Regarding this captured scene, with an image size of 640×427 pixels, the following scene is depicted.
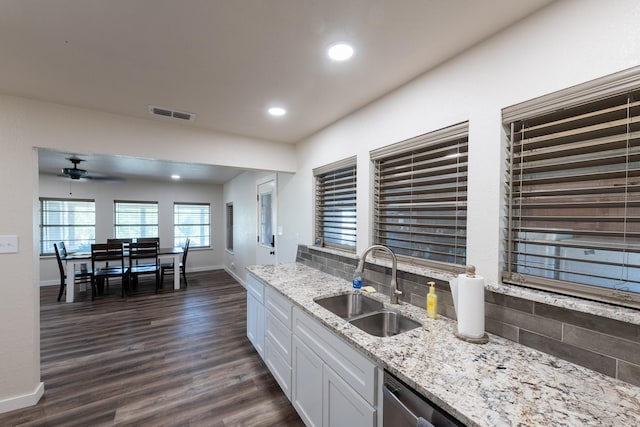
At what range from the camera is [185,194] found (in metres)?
6.97

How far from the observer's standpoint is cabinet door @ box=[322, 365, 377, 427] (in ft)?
4.04

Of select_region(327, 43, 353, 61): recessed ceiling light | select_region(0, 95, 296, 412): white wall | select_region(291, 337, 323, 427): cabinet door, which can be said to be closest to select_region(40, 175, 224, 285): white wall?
select_region(0, 95, 296, 412): white wall

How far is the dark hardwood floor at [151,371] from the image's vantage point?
6.41ft

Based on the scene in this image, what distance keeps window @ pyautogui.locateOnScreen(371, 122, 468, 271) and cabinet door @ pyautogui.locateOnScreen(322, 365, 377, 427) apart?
3.03ft

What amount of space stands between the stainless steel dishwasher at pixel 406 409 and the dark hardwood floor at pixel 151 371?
3.78 ft

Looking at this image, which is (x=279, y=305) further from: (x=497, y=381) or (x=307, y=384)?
(x=497, y=381)

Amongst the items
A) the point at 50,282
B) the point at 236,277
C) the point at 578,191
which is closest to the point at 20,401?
the point at 578,191

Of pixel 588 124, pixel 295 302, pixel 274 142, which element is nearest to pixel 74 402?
pixel 295 302

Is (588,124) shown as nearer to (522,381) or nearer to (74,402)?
(522,381)

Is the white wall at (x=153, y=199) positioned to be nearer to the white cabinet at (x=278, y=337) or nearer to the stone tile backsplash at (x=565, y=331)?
the white cabinet at (x=278, y=337)

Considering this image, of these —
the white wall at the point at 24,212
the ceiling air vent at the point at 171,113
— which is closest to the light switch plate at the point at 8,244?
the white wall at the point at 24,212

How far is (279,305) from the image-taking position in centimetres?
216

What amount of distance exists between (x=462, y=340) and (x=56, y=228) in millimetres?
7834

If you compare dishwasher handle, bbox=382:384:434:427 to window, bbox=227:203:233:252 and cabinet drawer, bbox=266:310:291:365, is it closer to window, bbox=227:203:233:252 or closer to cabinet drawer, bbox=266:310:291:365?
cabinet drawer, bbox=266:310:291:365
